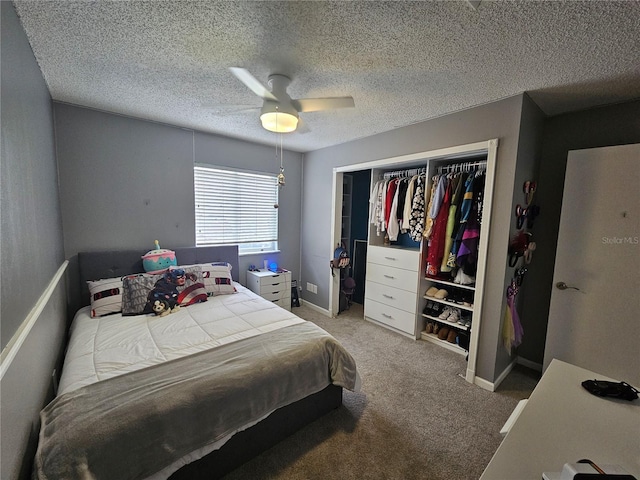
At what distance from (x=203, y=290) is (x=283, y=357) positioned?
132cm

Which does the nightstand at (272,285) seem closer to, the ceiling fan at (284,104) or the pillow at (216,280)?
the pillow at (216,280)

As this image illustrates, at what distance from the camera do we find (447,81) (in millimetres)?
1819

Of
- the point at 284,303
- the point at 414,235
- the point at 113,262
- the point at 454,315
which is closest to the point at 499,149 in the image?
the point at 414,235

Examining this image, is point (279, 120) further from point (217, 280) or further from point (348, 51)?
point (217, 280)

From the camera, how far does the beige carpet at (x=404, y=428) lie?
1495mm

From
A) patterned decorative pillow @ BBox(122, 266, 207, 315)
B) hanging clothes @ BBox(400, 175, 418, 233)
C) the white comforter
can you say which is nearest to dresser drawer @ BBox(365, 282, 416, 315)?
hanging clothes @ BBox(400, 175, 418, 233)

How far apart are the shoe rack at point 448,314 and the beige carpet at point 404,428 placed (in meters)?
0.17

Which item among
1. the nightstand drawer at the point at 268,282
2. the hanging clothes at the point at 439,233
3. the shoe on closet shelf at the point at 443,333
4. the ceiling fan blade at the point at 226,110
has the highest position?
the ceiling fan blade at the point at 226,110

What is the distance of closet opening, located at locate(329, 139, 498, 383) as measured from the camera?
2.23m

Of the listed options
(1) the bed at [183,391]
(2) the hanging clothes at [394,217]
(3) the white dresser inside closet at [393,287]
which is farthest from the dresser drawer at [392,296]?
(1) the bed at [183,391]

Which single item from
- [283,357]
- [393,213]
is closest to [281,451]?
[283,357]

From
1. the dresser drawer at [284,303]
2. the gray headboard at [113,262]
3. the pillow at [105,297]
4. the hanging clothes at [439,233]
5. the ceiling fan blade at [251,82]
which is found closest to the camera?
the ceiling fan blade at [251,82]

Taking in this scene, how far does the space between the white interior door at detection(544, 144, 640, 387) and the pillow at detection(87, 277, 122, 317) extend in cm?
376

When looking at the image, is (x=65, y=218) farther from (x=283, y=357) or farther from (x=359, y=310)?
(x=359, y=310)
